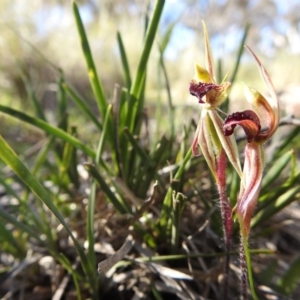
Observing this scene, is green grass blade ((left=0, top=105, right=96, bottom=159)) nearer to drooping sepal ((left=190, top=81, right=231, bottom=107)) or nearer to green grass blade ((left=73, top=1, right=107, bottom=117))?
green grass blade ((left=73, top=1, right=107, bottom=117))

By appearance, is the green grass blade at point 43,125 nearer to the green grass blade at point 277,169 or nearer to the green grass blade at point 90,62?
the green grass blade at point 90,62

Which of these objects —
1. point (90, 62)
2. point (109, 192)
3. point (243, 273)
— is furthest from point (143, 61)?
point (243, 273)

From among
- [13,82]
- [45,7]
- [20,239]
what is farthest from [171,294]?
[45,7]

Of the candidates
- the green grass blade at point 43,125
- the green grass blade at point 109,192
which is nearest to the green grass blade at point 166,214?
the green grass blade at point 109,192

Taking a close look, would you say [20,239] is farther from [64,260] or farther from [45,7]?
[45,7]

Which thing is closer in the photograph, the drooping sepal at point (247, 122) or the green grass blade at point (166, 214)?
the drooping sepal at point (247, 122)

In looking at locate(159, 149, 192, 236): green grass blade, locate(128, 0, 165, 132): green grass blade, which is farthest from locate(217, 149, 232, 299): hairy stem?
locate(128, 0, 165, 132): green grass blade
